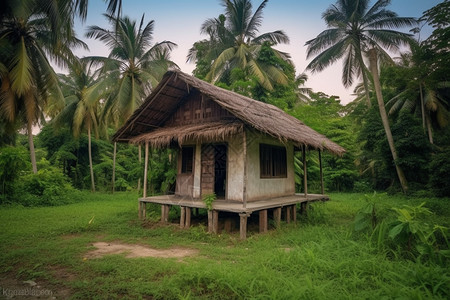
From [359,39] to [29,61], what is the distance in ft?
58.0

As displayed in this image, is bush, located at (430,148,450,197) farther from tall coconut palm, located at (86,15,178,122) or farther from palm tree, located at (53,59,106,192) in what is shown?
palm tree, located at (53,59,106,192)

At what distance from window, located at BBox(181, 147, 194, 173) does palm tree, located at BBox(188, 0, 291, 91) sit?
9237 mm

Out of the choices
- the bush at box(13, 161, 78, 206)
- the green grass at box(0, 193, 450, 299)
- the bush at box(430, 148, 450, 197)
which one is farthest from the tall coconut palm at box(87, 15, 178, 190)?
the bush at box(430, 148, 450, 197)

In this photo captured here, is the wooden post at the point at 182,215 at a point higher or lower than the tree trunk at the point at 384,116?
lower

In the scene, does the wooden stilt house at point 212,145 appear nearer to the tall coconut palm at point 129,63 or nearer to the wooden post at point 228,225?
the wooden post at point 228,225

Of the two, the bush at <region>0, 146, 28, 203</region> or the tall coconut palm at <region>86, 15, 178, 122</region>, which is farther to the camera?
the tall coconut palm at <region>86, 15, 178, 122</region>

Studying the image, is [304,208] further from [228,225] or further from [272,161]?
[228,225]

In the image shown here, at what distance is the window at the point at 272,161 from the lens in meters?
8.60

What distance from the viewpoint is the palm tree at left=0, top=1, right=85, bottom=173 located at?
10.4 meters

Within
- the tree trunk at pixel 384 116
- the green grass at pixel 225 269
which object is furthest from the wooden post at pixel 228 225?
the tree trunk at pixel 384 116

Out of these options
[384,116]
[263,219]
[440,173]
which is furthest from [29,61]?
[440,173]

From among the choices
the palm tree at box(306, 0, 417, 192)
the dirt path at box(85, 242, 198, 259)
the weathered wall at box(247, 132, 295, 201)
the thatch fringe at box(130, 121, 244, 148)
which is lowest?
the dirt path at box(85, 242, 198, 259)

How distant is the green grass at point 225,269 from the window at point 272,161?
2349 millimetres

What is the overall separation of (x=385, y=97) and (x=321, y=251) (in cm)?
1910
